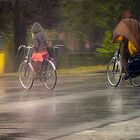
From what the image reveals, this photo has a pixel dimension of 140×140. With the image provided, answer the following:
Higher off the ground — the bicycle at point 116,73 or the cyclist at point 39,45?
the cyclist at point 39,45

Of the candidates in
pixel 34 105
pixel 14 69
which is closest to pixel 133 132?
pixel 34 105

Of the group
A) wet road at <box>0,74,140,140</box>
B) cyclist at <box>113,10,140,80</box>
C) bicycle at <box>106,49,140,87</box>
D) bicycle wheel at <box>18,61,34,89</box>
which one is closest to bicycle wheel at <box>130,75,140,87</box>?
bicycle at <box>106,49,140,87</box>

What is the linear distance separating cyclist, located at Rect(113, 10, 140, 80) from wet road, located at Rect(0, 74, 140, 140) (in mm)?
800

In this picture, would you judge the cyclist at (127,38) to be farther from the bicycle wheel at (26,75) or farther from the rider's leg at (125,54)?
the bicycle wheel at (26,75)

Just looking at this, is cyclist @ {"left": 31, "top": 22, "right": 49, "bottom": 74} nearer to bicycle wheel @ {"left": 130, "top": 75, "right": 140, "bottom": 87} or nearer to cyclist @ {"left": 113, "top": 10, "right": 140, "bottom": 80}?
cyclist @ {"left": 113, "top": 10, "right": 140, "bottom": 80}

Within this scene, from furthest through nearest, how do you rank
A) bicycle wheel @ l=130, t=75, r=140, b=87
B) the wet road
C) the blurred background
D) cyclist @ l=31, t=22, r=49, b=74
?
1. the blurred background
2. bicycle wheel @ l=130, t=75, r=140, b=87
3. cyclist @ l=31, t=22, r=49, b=74
4. the wet road

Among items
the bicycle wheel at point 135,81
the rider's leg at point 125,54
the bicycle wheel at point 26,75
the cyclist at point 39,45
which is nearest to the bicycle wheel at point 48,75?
the cyclist at point 39,45

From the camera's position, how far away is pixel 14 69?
94.1 feet

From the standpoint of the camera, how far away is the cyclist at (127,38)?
1528cm

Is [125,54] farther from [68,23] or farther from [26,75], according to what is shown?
[68,23]

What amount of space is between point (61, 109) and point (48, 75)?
470 cm

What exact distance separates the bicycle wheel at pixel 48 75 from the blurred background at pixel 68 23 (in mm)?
7666

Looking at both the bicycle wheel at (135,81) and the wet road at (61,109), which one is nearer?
the wet road at (61,109)

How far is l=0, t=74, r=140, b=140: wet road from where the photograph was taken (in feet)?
28.2
